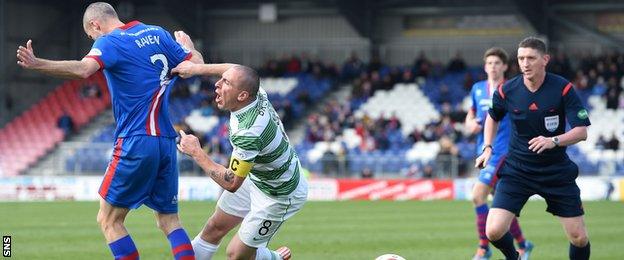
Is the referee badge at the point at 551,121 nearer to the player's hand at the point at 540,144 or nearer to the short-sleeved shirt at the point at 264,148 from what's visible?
the player's hand at the point at 540,144

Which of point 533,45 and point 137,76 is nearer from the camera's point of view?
point 137,76

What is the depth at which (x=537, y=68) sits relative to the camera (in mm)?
9875

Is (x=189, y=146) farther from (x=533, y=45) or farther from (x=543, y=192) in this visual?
(x=543, y=192)

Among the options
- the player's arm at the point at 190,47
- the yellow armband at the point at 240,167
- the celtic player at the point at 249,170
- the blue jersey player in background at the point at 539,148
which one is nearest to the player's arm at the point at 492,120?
the blue jersey player in background at the point at 539,148

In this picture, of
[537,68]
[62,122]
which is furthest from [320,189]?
[537,68]

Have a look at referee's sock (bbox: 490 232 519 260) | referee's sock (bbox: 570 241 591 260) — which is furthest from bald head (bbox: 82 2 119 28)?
referee's sock (bbox: 570 241 591 260)

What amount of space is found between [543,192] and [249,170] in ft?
10.2

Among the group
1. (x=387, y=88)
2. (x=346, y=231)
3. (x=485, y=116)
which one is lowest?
(x=346, y=231)

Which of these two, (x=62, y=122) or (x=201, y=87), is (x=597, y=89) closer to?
(x=201, y=87)

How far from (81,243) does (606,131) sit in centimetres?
2284

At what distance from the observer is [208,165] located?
28.0ft

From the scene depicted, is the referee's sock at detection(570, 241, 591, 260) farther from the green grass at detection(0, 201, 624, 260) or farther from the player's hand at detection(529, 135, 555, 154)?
the green grass at detection(0, 201, 624, 260)

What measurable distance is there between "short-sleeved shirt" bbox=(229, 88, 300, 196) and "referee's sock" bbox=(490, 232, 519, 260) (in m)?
2.43

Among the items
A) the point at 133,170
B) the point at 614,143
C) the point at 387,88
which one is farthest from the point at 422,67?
the point at 133,170
